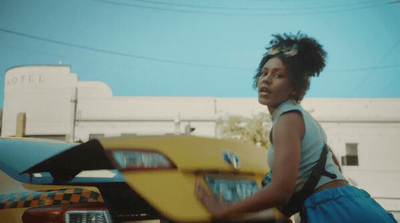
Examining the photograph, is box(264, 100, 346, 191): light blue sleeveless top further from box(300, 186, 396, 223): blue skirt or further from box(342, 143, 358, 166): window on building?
box(342, 143, 358, 166): window on building

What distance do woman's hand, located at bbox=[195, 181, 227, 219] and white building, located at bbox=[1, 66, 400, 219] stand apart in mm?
19293

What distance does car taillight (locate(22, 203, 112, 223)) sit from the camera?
1986mm

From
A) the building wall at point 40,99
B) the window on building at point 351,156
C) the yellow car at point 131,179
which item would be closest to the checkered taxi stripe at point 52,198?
the yellow car at point 131,179

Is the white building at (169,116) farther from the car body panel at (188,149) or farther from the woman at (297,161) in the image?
the woman at (297,161)

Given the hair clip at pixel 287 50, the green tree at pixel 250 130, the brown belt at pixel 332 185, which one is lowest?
the green tree at pixel 250 130

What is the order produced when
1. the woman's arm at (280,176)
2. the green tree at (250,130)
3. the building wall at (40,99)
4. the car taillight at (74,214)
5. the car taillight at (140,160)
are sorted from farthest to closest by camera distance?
the building wall at (40,99) < the green tree at (250,130) < the car taillight at (74,214) < the car taillight at (140,160) < the woman's arm at (280,176)

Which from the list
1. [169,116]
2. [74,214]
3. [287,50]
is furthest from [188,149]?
[169,116]

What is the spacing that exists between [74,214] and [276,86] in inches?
47.1

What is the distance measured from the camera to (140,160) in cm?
161

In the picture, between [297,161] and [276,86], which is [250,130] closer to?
[276,86]

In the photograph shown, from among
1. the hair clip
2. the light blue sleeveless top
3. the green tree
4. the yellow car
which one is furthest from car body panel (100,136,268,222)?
the green tree

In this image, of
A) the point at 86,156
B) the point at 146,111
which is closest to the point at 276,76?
the point at 86,156

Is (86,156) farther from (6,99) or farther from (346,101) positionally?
(6,99)

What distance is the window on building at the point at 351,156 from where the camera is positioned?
21736 millimetres
